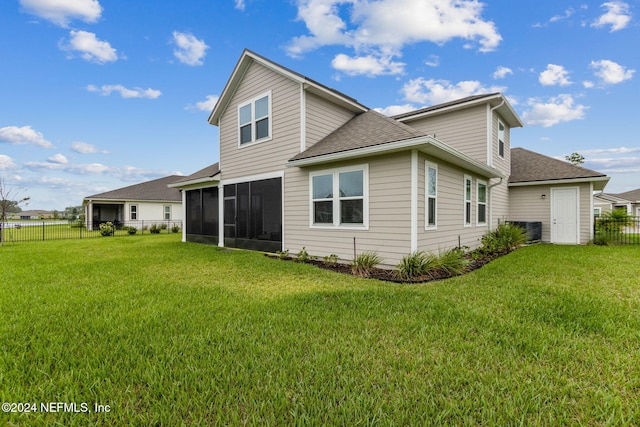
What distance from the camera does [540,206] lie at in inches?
514

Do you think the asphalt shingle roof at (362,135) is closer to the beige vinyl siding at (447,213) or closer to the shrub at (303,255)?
the beige vinyl siding at (447,213)

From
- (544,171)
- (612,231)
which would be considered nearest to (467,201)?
(544,171)

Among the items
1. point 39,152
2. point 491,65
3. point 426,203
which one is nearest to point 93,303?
point 426,203

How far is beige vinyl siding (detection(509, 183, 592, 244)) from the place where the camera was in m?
12.1

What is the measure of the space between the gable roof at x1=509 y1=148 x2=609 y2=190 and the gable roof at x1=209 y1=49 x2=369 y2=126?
836cm

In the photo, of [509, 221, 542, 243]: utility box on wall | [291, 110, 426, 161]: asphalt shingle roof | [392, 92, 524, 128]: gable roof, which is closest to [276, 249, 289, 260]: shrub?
[291, 110, 426, 161]: asphalt shingle roof

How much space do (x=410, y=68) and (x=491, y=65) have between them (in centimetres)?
369

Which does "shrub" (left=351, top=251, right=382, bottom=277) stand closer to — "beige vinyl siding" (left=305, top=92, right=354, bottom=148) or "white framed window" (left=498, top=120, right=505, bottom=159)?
"beige vinyl siding" (left=305, top=92, right=354, bottom=148)

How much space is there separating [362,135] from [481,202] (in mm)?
5931

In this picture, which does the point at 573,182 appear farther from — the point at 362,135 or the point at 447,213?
the point at 362,135

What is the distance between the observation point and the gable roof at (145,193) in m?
25.1

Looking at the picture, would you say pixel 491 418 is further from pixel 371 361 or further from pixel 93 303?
pixel 93 303

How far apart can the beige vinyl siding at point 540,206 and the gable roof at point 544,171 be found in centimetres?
47

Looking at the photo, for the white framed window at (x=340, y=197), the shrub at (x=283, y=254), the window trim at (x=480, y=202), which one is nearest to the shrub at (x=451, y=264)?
the white framed window at (x=340, y=197)
